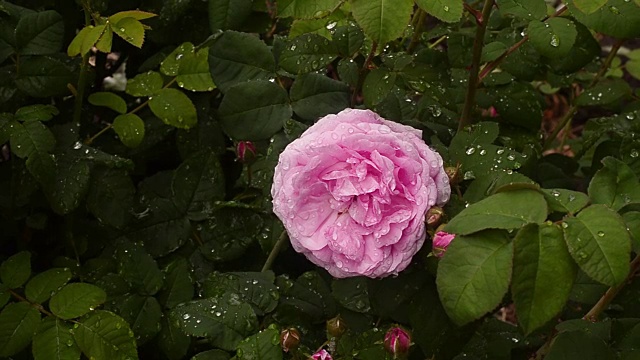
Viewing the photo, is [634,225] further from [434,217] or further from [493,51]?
[493,51]

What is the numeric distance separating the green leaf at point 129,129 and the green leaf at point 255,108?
8.8 inches

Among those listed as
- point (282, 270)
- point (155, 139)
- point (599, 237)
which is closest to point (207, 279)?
point (282, 270)

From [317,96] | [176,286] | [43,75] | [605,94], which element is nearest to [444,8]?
[317,96]

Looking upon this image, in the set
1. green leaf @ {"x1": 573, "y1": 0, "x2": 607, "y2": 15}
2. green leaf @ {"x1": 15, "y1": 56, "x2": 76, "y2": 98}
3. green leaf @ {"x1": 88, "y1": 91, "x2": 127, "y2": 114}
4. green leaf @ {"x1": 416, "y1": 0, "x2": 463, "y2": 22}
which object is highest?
green leaf @ {"x1": 573, "y1": 0, "x2": 607, "y2": 15}

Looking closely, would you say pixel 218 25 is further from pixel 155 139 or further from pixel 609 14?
pixel 609 14

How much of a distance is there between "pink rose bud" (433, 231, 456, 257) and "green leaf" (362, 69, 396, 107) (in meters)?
0.31

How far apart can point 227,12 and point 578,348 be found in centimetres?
87

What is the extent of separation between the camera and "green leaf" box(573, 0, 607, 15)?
1027 millimetres

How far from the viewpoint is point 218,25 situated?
1.51m

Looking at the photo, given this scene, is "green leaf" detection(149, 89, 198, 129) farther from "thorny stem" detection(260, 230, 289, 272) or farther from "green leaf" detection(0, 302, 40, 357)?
"green leaf" detection(0, 302, 40, 357)

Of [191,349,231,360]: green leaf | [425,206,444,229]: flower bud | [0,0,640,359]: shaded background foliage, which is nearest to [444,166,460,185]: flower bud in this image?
[0,0,640,359]: shaded background foliage

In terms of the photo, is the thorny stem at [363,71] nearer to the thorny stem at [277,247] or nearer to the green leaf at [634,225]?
the thorny stem at [277,247]

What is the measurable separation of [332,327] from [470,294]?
353 millimetres

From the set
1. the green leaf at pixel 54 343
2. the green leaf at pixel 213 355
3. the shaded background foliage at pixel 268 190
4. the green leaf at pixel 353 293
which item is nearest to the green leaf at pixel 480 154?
the shaded background foliage at pixel 268 190
